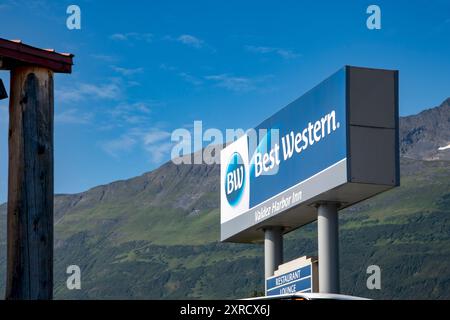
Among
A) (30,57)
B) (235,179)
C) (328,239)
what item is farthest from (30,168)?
(235,179)

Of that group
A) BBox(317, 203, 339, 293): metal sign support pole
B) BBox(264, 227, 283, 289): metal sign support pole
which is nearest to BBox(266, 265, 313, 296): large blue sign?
BBox(317, 203, 339, 293): metal sign support pole

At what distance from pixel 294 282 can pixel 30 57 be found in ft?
63.6

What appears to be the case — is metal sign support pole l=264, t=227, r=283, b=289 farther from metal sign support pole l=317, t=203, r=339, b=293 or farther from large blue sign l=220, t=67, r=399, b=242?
metal sign support pole l=317, t=203, r=339, b=293

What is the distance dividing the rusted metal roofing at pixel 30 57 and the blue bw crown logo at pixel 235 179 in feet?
78.5

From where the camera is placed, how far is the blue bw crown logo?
31.0 meters

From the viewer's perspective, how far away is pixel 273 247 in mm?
30609

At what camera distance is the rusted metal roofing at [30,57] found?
6777 millimetres

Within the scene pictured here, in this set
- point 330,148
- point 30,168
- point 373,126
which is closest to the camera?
point 30,168

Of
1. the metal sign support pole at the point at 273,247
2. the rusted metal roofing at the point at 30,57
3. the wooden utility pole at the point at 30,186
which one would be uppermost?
the metal sign support pole at the point at 273,247

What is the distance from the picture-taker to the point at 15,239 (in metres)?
6.67

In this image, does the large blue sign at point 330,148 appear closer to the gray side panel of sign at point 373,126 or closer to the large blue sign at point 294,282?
the gray side panel of sign at point 373,126

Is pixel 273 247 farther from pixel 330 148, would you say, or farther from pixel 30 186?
pixel 30 186

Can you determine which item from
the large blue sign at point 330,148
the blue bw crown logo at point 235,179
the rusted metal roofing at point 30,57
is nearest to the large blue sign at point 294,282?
the large blue sign at point 330,148
